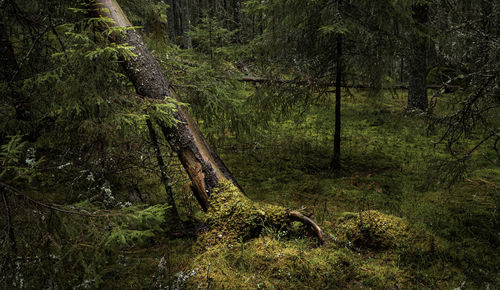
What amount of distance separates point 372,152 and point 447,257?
4.95 metres

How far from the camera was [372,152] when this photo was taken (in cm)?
862

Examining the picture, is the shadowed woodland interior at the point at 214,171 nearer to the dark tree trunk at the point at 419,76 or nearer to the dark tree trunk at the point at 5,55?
the dark tree trunk at the point at 5,55

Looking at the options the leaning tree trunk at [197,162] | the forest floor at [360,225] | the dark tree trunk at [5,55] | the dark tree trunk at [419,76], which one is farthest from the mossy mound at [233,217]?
the dark tree trunk at [419,76]

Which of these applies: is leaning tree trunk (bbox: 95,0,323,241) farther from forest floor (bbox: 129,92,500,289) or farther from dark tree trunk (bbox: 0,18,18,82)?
dark tree trunk (bbox: 0,18,18,82)

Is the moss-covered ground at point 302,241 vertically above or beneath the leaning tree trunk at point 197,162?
beneath

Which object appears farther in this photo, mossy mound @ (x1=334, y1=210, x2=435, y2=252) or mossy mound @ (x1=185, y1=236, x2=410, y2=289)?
mossy mound @ (x1=334, y1=210, x2=435, y2=252)

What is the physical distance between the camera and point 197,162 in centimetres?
418

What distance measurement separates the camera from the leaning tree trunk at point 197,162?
158 inches

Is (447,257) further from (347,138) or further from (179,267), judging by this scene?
(347,138)

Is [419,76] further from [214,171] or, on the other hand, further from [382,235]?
[214,171]

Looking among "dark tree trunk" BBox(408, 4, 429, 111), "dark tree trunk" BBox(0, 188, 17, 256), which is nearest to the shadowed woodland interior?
"dark tree trunk" BBox(0, 188, 17, 256)

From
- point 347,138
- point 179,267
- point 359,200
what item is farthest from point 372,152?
point 179,267

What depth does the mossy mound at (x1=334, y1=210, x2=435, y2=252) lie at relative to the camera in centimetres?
404

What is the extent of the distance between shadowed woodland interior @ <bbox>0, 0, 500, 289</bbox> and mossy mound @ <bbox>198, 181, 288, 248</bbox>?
0.06 ft
